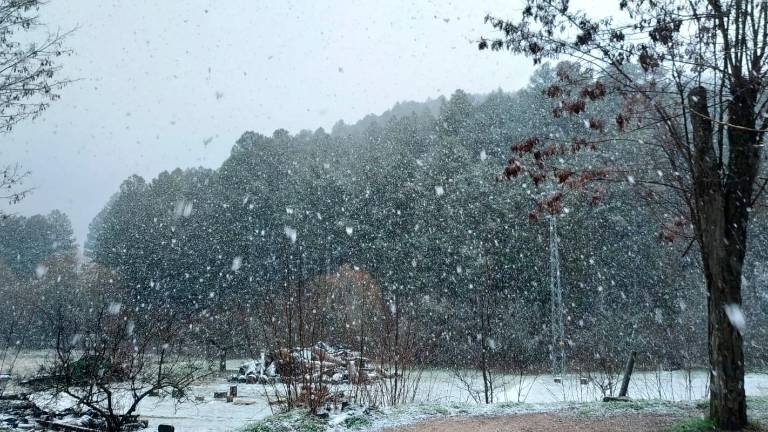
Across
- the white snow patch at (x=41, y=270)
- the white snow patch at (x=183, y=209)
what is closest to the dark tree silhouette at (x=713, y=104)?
the white snow patch at (x=183, y=209)

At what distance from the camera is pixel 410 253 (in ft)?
107

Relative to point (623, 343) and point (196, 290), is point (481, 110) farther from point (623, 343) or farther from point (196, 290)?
point (196, 290)

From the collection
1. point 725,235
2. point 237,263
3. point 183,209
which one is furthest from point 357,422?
point 183,209

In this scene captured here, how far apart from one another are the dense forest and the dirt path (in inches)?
438

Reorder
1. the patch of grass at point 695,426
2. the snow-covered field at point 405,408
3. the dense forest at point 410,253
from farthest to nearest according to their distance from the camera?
1. the dense forest at point 410,253
2. the snow-covered field at point 405,408
3. the patch of grass at point 695,426

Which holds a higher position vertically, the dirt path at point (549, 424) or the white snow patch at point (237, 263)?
the white snow patch at point (237, 263)

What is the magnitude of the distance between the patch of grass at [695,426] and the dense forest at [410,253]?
1274cm

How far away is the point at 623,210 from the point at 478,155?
35.4ft

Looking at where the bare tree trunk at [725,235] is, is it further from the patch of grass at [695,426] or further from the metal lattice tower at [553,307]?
the metal lattice tower at [553,307]

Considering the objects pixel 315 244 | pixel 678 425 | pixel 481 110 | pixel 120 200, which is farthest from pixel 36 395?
pixel 120 200

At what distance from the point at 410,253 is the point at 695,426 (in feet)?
87.0

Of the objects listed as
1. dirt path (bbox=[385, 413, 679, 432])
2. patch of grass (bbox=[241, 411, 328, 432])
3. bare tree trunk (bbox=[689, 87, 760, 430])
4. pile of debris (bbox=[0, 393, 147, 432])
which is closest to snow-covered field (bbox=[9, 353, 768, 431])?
pile of debris (bbox=[0, 393, 147, 432])

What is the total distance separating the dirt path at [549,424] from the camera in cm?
671

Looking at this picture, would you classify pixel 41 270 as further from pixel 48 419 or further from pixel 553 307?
pixel 553 307
